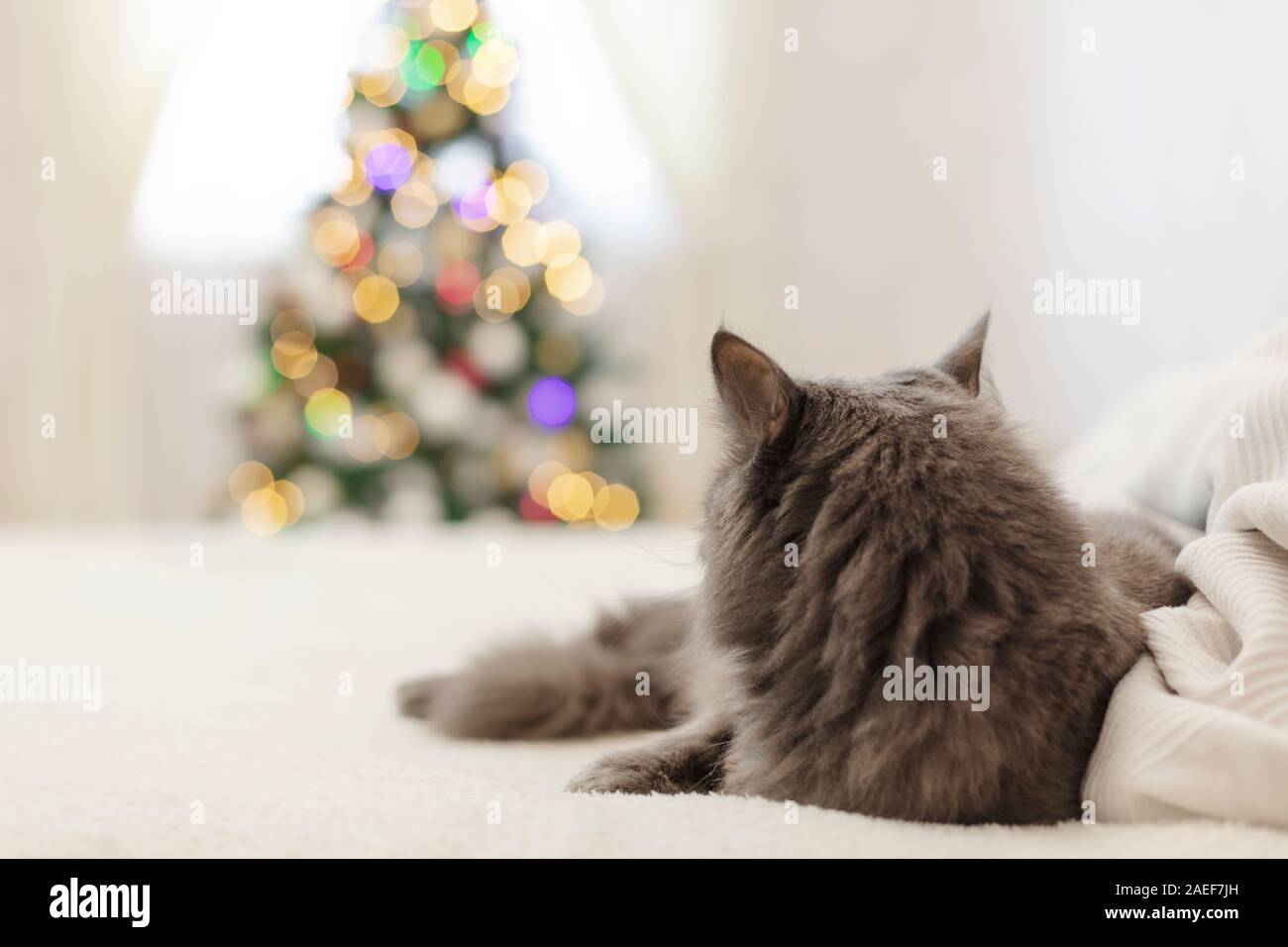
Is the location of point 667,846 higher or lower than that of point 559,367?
lower

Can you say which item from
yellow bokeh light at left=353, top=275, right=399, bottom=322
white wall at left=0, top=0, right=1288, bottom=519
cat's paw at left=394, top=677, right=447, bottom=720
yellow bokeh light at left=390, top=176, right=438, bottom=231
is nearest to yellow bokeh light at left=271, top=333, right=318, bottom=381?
yellow bokeh light at left=353, top=275, right=399, bottom=322

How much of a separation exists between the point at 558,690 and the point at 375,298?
2986 mm

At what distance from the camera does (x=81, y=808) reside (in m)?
0.96

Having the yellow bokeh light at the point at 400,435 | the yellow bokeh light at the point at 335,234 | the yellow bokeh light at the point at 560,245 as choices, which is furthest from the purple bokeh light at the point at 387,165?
the yellow bokeh light at the point at 400,435

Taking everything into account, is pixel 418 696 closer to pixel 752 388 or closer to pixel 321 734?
pixel 321 734

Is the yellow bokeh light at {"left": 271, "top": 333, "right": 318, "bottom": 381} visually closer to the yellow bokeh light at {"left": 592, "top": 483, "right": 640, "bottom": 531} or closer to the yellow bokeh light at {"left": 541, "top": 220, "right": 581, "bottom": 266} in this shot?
the yellow bokeh light at {"left": 541, "top": 220, "right": 581, "bottom": 266}

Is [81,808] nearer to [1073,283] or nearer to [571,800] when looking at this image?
[571,800]

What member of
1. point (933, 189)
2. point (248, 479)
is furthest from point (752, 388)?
point (933, 189)

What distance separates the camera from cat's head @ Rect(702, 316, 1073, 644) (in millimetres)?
992

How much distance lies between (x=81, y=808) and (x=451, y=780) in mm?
334

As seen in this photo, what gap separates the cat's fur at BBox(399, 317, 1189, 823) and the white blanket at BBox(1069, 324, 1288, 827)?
0.04 metres

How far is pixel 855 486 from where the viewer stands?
1.01 meters

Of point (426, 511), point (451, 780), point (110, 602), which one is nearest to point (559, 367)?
point (426, 511)

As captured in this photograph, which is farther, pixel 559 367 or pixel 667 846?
pixel 559 367
